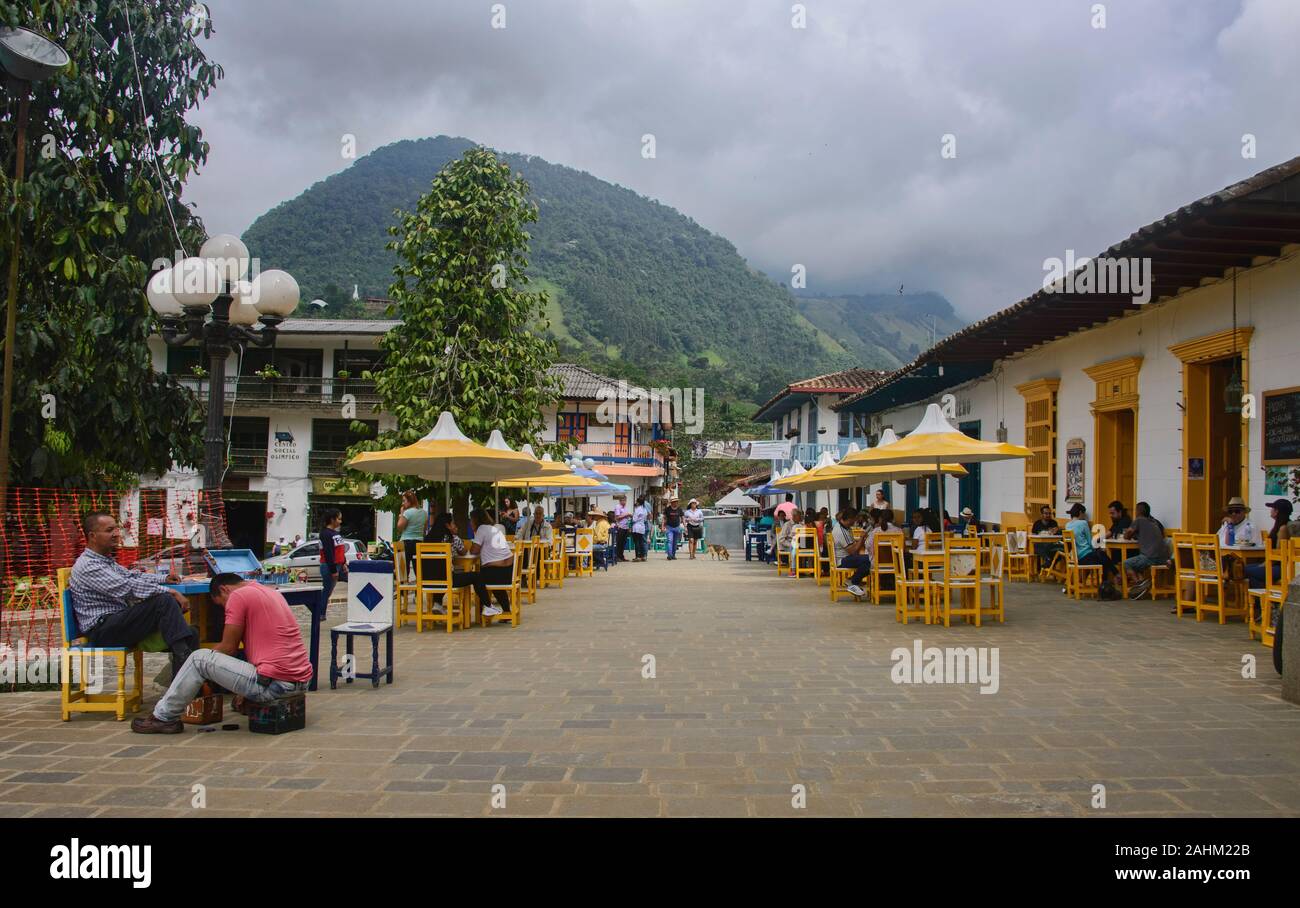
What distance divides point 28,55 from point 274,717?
19.2ft

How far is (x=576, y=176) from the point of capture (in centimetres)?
12250

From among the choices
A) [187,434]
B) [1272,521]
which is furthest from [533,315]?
[1272,521]

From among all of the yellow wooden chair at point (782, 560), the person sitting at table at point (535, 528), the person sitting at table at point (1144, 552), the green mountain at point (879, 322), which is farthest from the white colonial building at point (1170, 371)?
the green mountain at point (879, 322)

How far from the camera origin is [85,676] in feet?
18.9

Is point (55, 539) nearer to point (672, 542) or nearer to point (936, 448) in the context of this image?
point (936, 448)

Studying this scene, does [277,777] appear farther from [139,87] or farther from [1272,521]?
[139,87]

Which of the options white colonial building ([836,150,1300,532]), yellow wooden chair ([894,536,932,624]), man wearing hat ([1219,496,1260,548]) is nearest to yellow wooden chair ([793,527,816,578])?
white colonial building ([836,150,1300,532])

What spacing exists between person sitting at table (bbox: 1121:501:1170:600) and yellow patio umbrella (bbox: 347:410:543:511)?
7034 mm

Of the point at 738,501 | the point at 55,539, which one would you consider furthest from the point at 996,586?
the point at 738,501

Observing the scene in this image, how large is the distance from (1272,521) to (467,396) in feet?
33.4

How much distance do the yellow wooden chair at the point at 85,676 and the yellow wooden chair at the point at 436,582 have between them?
12.7 feet

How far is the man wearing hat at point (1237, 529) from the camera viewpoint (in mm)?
9180
